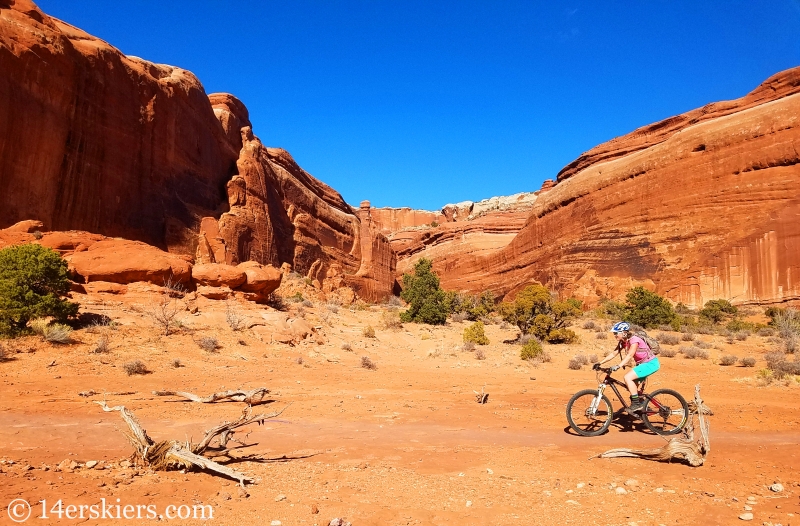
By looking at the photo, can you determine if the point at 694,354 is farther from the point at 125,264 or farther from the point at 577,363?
the point at 125,264

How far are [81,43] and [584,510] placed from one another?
26061 millimetres

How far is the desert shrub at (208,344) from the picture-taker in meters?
13.2

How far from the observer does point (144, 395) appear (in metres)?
8.40

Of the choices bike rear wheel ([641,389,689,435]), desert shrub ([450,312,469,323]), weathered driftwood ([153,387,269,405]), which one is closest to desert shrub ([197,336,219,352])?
weathered driftwood ([153,387,269,405])

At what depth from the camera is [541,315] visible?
61.1 feet

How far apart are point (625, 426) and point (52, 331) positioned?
1261 centimetres

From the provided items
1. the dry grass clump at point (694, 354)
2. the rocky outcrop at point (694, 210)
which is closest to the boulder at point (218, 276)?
the dry grass clump at point (694, 354)

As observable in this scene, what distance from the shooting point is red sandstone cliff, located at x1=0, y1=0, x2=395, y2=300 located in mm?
17953

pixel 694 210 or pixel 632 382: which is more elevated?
pixel 694 210

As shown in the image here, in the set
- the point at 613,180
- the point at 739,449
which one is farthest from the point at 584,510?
the point at 613,180

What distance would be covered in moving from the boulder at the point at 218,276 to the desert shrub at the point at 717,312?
24890mm

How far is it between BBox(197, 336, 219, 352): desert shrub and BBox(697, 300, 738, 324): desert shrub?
25633 millimetres

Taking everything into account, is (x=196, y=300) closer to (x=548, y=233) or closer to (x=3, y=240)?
(x=3, y=240)

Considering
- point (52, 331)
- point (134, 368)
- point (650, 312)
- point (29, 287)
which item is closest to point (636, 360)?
point (134, 368)
